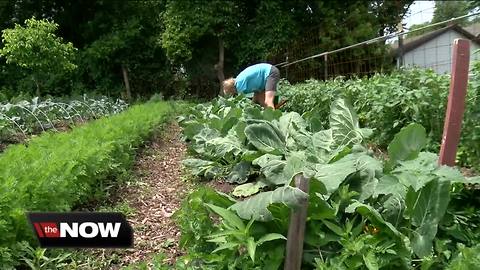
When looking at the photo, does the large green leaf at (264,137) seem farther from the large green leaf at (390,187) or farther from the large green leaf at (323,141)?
the large green leaf at (390,187)

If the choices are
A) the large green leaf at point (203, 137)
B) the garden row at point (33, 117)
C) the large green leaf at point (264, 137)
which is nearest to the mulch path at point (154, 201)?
the large green leaf at point (203, 137)

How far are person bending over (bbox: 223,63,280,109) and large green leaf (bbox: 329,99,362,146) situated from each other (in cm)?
254

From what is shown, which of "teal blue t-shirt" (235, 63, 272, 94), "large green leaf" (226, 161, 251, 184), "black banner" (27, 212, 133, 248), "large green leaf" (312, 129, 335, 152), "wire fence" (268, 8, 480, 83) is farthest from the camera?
"wire fence" (268, 8, 480, 83)

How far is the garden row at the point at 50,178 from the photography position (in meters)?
2.19

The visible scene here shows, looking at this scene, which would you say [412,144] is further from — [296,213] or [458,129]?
[296,213]

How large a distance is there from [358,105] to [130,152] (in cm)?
250

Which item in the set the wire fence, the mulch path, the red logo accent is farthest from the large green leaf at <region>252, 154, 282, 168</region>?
the wire fence

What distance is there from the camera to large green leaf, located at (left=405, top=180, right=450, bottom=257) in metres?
2.05

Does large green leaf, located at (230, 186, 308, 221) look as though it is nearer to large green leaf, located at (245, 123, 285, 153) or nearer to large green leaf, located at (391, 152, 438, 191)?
large green leaf, located at (391, 152, 438, 191)

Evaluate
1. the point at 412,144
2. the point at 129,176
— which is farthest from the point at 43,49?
the point at 412,144

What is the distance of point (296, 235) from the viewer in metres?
1.94

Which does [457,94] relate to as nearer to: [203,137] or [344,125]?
[344,125]

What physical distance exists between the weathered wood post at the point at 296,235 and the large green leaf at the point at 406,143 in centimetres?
73

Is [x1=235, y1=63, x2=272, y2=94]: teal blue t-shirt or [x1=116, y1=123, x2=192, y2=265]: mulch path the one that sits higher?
[x1=235, y1=63, x2=272, y2=94]: teal blue t-shirt
